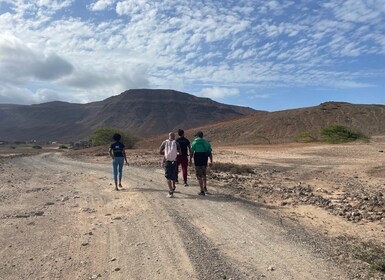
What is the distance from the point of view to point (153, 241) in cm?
720

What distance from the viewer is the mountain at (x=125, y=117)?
15225 centimetres

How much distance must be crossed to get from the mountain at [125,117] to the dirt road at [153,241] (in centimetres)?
13125

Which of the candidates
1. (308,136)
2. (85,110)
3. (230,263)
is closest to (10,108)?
(85,110)

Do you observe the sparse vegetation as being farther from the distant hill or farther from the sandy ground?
the sandy ground

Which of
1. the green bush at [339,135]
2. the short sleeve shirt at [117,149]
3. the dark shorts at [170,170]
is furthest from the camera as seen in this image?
the green bush at [339,135]

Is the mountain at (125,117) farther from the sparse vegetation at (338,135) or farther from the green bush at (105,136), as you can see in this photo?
the sparse vegetation at (338,135)

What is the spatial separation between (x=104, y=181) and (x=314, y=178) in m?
8.16

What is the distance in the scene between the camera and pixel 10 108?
199250 mm

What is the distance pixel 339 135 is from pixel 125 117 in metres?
121

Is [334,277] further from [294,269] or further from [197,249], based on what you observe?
[197,249]

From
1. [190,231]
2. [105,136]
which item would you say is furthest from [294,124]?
[190,231]

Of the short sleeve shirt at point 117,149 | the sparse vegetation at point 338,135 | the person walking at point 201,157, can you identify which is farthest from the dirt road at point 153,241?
the sparse vegetation at point 338,135

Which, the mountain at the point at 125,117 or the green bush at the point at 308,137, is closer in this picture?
the green bush at the point at 308,137

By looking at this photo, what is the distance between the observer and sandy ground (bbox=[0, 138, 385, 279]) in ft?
19.6
